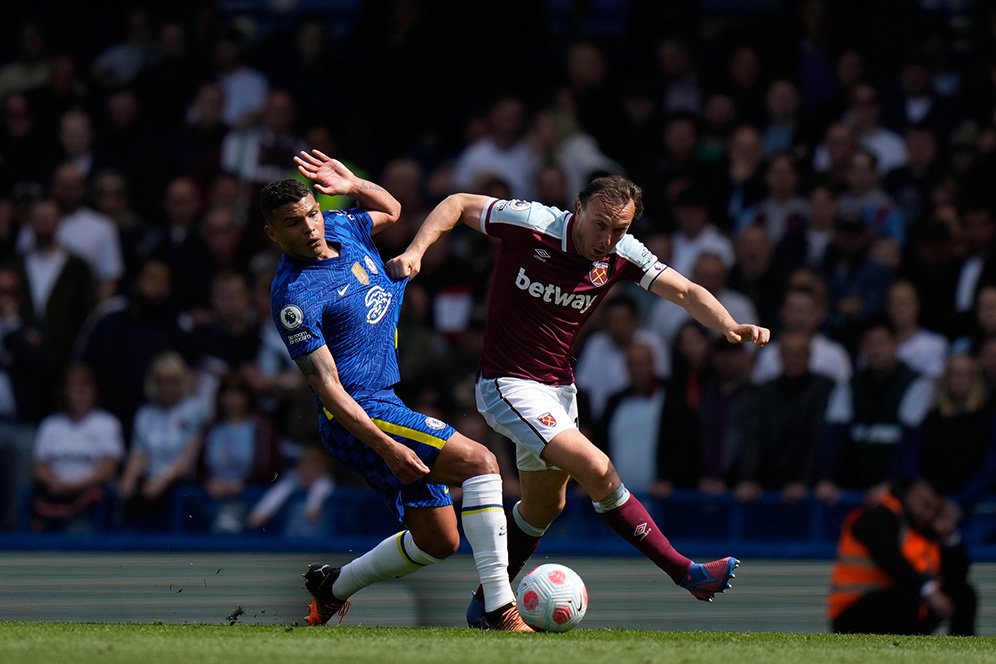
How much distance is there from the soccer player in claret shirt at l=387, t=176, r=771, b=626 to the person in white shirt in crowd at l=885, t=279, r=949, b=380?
427 cm

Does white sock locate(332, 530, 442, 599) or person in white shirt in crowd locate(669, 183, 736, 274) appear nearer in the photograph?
white sock locate(332, 530, 442, 599)

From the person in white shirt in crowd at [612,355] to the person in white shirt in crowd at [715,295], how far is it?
0.51 feet

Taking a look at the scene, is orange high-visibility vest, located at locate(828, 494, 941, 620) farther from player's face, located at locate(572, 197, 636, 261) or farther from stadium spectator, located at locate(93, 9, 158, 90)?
stadium spectator, located at locate(93, 9, 158, 90)

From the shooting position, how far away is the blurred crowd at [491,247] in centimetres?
1211

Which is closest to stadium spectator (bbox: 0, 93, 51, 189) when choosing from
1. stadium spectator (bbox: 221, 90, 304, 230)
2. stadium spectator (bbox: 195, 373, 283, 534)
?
stadium spectator (bbox: 221, 90, 304, 230)

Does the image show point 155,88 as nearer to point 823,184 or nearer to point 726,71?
point 726,71

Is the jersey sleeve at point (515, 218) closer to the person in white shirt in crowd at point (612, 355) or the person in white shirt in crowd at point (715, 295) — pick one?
the person in white shirt in crowd at point (715, 295)

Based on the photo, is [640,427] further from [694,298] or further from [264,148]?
[264,148]

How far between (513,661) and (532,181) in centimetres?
783

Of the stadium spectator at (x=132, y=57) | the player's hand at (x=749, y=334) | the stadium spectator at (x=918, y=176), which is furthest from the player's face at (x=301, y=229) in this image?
the stadium spectator at (x=132, y=57)

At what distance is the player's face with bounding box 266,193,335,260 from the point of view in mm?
7762

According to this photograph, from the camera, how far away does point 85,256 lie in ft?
46.8

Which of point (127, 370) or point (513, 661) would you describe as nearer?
point (513, 661)

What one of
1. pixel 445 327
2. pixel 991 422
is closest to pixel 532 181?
pixel 445 327
